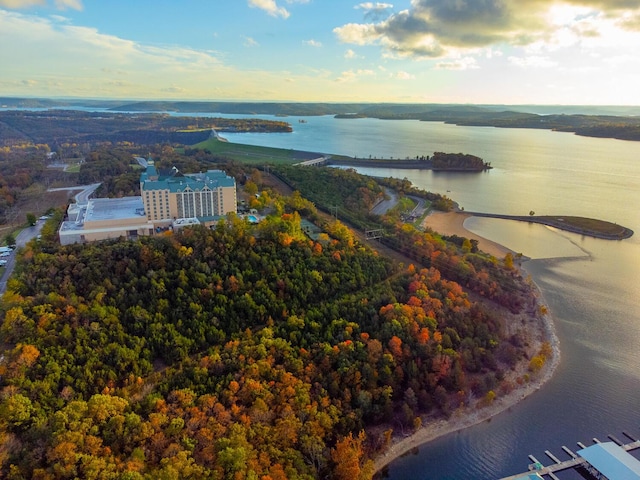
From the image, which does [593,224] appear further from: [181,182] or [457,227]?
[181,182]

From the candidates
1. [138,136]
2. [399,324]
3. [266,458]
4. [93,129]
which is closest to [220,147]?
[138,136]

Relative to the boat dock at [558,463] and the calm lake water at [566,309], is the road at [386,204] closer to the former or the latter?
the calm lake water at [566,309]

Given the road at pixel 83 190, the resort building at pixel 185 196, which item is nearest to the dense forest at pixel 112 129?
the road at pixel 83 190

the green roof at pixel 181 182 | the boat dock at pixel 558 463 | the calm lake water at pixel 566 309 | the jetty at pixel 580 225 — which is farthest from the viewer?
the jetty at pixel 580 225

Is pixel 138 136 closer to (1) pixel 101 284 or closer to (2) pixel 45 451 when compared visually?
(1) pixel 101 284

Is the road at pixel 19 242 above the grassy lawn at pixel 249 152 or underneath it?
underneath

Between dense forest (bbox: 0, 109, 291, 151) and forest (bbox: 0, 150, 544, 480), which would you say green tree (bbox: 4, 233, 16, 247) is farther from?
dense forest (bbox: 0, 109, 291, 151)

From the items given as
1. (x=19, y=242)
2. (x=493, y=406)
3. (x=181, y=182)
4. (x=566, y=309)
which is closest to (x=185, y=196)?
(x=181, y=182)

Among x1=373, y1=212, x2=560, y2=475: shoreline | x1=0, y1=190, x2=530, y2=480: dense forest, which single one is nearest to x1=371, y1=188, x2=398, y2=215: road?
x1=0, y1=190, x2=530, y2=480: dense forest
